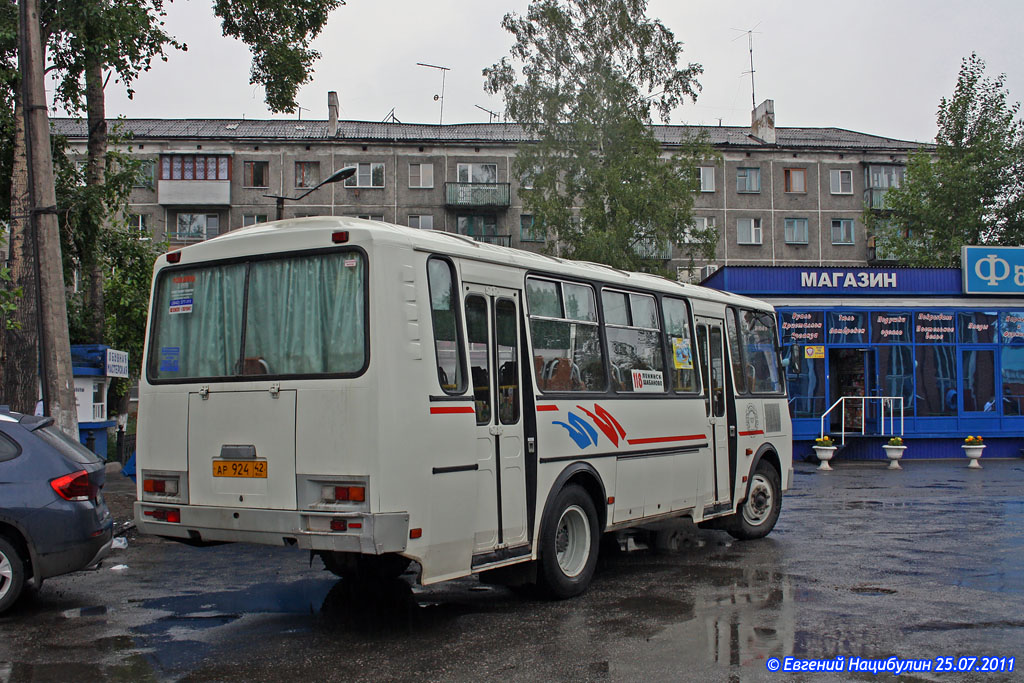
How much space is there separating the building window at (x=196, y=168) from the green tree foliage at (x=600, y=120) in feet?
56.0

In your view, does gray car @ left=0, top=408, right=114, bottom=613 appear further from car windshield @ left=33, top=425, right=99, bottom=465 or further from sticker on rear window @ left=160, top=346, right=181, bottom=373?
sticker on rear window @ left=160, top=346, right=181, bottom=373

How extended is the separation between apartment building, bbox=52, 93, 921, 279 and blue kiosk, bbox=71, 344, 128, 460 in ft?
95.2

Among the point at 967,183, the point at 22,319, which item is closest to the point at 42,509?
the point at 22,319

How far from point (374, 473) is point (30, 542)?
10.3ft

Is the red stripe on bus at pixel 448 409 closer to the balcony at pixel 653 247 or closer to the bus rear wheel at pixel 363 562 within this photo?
the bus rear wheel at pixel 363 562

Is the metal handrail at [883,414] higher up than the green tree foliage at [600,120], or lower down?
lower down

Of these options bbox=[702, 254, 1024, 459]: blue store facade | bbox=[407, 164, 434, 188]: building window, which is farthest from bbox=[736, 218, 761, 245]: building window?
bbox=[702, 254, 1024, 459]: blue store facade

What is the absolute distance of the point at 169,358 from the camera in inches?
290

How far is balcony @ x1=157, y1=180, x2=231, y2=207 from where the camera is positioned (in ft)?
160

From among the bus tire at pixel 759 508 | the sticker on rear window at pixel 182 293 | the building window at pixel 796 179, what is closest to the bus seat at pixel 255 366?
the sticker on rear window at pixel 182 293

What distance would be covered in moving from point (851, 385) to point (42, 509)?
2254cm

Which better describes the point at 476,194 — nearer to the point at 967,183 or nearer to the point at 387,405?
the point at 967,183

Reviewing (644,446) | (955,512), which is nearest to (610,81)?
(955,512)

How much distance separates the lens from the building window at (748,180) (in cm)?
5144
